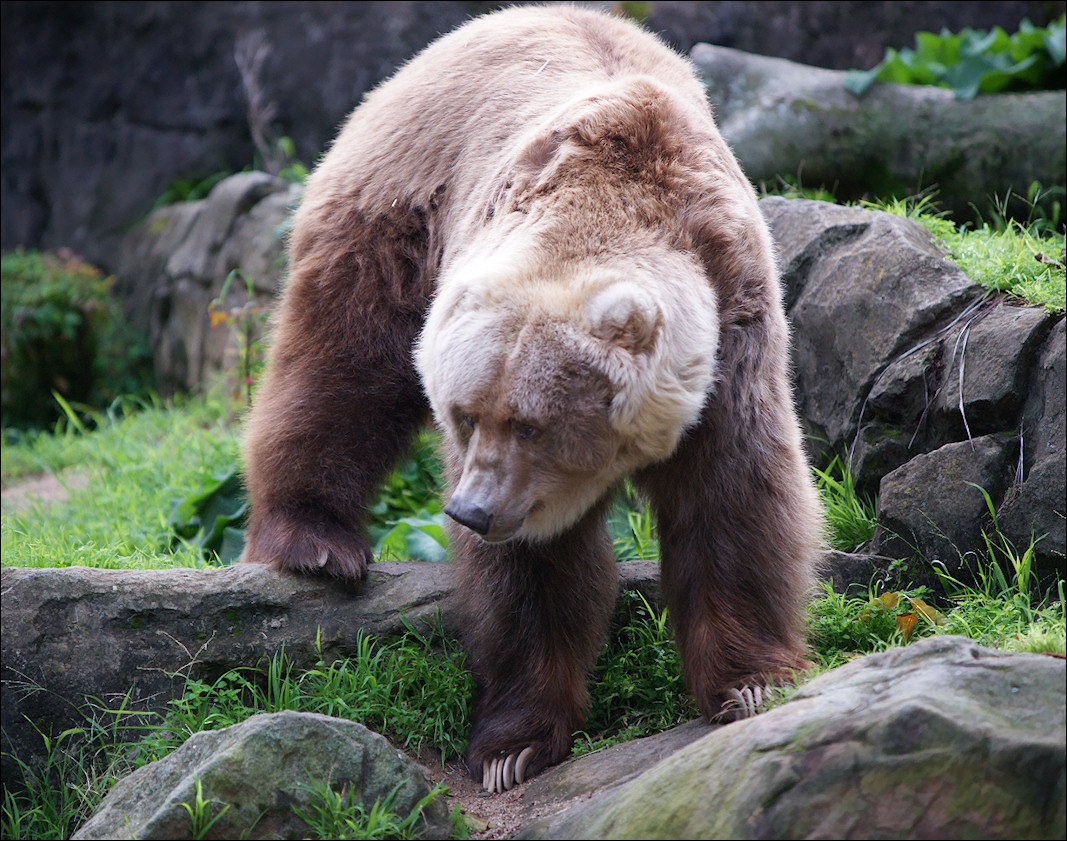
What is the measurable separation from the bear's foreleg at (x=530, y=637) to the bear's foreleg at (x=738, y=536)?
370 mm

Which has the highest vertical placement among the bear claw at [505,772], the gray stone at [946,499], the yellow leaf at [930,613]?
the gray stone at [946,499]

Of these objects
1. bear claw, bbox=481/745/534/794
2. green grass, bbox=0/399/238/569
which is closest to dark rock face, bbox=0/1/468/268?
green grass, bbox=0/399/238/569

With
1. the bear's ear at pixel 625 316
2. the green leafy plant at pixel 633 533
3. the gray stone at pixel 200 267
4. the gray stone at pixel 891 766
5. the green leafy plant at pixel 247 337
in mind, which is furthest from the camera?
the gray stone at pixel 200 267

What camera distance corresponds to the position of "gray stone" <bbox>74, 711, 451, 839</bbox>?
9.07ft

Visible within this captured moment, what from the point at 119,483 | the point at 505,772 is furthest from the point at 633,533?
the point at 119,483

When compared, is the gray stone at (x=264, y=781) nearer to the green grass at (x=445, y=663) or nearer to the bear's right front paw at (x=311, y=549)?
the green grass at (x=445, y=663)

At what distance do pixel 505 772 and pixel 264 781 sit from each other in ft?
3.20

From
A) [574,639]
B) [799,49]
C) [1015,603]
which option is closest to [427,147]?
[574,639]

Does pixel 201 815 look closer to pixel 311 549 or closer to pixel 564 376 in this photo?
pixel 311 549

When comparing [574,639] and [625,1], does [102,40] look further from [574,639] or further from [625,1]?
[574,639]

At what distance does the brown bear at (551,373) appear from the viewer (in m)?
3.09

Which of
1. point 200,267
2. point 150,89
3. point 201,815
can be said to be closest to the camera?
point 201,815

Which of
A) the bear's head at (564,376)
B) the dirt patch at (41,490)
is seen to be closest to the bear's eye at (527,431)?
the bear's head at (564,376)

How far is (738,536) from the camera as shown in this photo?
11.2 feet
